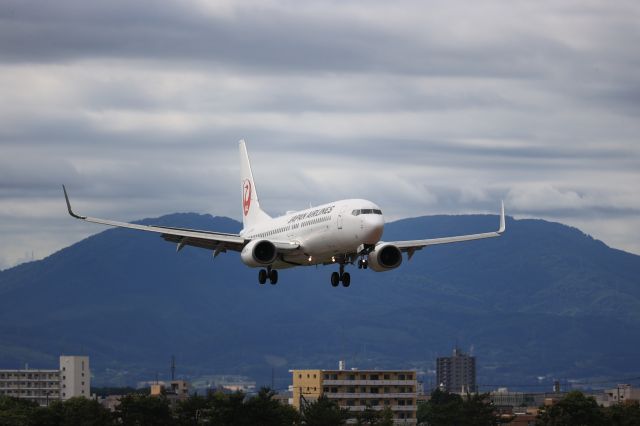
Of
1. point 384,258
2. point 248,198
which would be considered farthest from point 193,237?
point 248,198

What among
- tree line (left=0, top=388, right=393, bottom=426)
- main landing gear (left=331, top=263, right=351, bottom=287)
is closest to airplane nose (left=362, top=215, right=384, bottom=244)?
main landing gear (left=331, top=263, right=351, bottom=287)

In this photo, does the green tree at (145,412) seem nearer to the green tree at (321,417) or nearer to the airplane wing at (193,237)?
the green tree at (321,417)

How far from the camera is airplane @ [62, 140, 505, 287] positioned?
3590 inches

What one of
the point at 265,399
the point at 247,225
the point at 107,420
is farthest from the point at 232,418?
the point at 247,225

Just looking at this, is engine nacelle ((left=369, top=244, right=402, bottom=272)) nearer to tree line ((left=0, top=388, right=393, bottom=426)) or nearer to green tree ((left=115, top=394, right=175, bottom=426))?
tree line ((left=0, top=388, right=393, bottom=426))

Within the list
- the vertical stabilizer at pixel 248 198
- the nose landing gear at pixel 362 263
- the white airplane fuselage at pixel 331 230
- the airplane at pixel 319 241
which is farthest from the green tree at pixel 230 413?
the nose landing gear at pixel 362 263

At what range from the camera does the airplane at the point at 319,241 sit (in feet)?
299

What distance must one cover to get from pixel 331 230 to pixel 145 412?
336ft

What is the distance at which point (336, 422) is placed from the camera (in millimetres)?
193000

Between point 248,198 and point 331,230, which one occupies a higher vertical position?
point 248,198

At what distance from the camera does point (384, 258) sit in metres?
95.2

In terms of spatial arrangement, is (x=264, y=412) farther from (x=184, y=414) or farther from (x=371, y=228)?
(x=371, y=228)

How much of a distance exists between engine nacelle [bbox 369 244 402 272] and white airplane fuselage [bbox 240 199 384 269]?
7.24 ft

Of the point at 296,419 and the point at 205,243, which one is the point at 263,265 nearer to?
the point at 205,243
